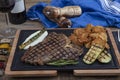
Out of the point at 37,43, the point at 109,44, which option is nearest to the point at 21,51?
the point at 37,43

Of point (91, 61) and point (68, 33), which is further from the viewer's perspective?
point (68, 33)

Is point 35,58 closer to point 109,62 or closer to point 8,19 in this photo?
point 109,62

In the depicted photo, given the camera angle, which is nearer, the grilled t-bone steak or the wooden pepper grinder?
the grilled t-bone steak

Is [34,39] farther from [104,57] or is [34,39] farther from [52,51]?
[104,57]

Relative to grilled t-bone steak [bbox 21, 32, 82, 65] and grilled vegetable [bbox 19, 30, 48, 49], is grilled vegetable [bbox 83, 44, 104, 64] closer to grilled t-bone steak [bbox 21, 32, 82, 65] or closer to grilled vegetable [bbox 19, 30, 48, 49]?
grilled t-bone steak [bbox 21, 32, 82, 65]

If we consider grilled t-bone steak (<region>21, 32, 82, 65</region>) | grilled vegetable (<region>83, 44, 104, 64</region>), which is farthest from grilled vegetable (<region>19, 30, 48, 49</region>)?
grilled vegetable (<region>83, 44, 104, 64</region>)

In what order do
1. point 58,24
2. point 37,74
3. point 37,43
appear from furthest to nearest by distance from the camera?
point 58,24 < point 37,43 < point 37,74

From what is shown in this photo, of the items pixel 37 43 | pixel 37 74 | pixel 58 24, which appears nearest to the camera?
pixel 37 74
